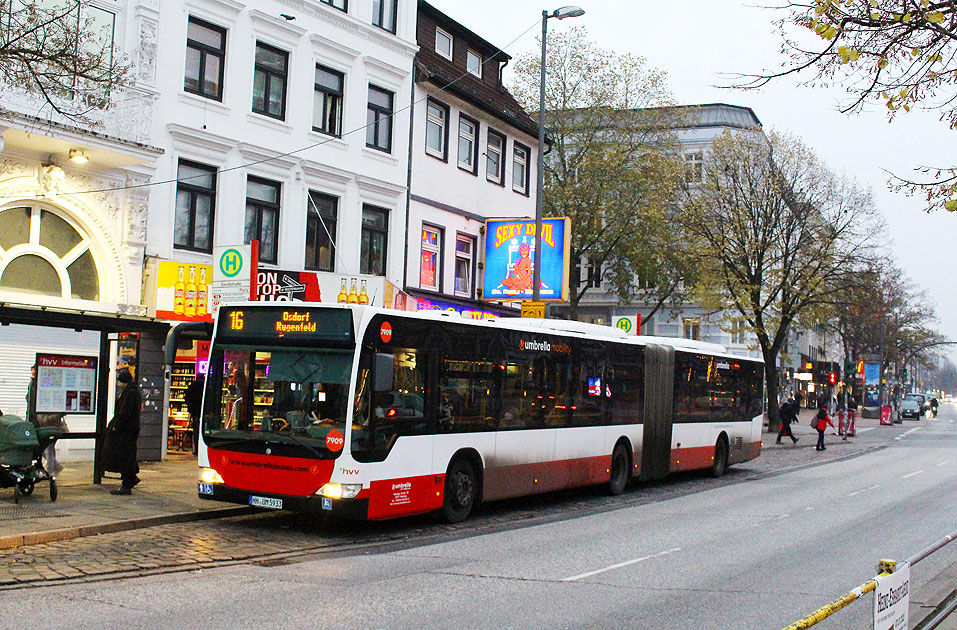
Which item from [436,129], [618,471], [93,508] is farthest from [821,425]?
[93,508]

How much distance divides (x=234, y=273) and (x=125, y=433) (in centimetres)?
380

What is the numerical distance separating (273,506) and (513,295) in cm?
1760

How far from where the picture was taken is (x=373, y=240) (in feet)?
87.9

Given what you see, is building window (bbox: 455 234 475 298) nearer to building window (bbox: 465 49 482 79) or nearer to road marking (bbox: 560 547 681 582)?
A: building window (bbox: 465 49 482 79)

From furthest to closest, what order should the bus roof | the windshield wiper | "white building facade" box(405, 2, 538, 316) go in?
1. "white building facade" box(405, 2, 538, 316)
2. the bus roof
3. the windshield wiper

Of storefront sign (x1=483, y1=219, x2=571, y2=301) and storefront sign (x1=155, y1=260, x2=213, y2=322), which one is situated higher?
storefront sign (x1=483, y1=219, x2=571, y2=301)

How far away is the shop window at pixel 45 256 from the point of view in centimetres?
1770

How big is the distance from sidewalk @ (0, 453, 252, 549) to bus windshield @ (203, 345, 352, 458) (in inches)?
49.1

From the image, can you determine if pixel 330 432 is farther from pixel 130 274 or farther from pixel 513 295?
pixel 513 295

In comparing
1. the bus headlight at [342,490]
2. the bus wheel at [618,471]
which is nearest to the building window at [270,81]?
the bus wheel at [618,471]

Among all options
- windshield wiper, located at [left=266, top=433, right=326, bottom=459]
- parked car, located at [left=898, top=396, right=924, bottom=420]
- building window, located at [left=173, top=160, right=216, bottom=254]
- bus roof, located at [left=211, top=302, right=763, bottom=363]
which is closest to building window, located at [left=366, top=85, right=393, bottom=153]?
building window, located at [left=173, top=160, right=216, bottom=254]

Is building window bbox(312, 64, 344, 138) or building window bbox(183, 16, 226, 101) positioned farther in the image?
building window bbox(312, 64, 344, 138)

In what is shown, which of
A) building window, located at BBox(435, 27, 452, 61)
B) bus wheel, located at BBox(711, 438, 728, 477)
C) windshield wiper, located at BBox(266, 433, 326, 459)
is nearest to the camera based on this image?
windshield wiper, located at BBox(266, 433, 326, 459)

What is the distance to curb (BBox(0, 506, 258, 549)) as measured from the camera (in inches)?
423
